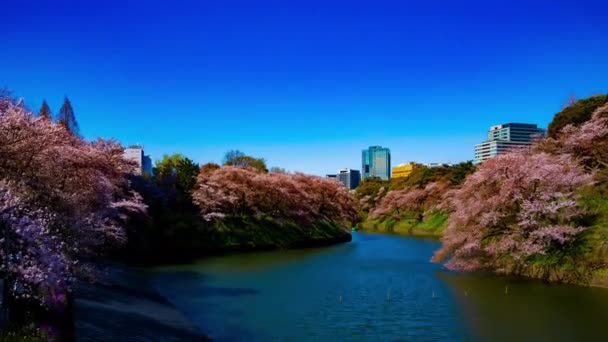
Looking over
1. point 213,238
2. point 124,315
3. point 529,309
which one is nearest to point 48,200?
point 124,315

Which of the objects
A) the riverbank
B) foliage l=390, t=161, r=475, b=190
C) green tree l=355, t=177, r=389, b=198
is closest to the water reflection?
the riverbank

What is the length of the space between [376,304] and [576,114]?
27972mm

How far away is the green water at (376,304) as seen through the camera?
14.8 meters

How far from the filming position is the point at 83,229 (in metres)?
15.1

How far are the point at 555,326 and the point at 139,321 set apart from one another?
1247 centimetres

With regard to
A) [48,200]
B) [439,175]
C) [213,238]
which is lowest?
[213,238]

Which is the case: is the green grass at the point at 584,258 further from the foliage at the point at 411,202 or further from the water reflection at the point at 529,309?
the foliage at the point at 411,202

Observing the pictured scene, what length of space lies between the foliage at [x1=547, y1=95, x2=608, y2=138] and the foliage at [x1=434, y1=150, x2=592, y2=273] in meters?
14.0

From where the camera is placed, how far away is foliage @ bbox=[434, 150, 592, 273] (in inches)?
861

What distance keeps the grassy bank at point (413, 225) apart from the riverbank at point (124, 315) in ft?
126

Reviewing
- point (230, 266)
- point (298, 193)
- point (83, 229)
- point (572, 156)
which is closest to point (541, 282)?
point (572, 156)

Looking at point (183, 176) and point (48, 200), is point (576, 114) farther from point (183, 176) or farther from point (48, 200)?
point (48, 200)

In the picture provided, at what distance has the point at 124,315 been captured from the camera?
14531 millimetres

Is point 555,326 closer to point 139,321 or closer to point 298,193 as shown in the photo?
point 139,321
